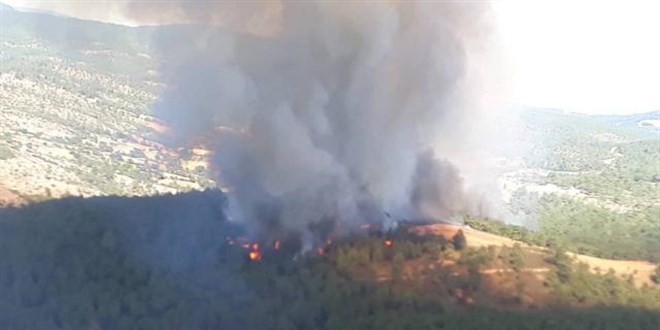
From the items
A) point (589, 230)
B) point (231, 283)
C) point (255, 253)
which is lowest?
point (231, 283)

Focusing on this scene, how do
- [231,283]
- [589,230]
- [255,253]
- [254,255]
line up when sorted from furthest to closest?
[589,230], [255,253], [254,255], [231,283]

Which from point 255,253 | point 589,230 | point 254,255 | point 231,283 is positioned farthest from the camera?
point 589,230

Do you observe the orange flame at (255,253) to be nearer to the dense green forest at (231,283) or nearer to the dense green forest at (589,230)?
the dense green forest at (231,283)

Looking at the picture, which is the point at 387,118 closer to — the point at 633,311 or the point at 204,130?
the point at 204,130

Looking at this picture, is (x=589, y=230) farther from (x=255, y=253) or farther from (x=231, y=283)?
(x=231, y=283)

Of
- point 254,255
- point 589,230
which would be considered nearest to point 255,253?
point 254,255

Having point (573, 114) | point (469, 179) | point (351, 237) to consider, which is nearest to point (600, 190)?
point (469, 179)

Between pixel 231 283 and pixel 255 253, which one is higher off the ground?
pixel 255 253

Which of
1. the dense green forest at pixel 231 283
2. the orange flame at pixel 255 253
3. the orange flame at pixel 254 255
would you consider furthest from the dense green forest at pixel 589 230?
the orange flame at pixel 254 255

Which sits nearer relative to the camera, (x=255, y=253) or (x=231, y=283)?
(x=231, y=283)
